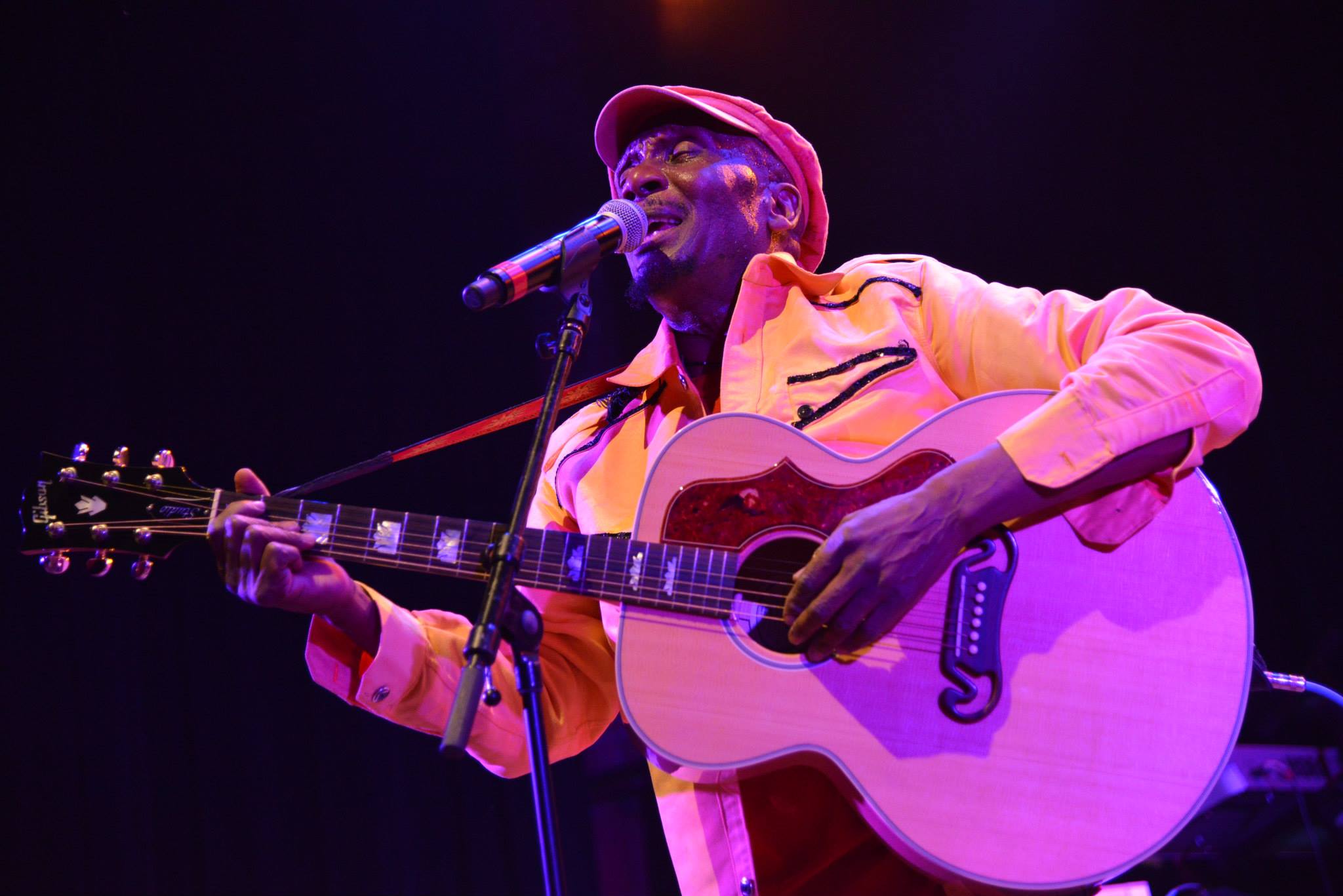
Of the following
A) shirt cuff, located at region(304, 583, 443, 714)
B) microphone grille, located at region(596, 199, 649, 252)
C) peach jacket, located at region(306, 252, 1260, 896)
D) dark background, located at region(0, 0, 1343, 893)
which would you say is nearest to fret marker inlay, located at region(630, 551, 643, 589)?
peach jacket, located at region(306, 252, 1260, 896)

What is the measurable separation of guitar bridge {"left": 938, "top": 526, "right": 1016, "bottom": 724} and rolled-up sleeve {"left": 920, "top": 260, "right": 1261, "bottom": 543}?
202mm

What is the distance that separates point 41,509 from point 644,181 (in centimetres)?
200

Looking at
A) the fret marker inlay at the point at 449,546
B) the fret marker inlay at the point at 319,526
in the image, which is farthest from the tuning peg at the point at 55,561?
the fret marker inlay at the point at 449,546

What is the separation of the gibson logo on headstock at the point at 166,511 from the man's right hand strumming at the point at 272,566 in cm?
8

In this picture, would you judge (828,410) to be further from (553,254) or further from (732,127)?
A: (732,127)

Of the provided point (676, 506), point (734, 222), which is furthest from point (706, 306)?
point (676, 506)

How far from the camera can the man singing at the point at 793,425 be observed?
1983 mm

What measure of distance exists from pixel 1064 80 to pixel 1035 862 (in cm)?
417

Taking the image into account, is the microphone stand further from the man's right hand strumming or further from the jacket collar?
the jacket collar

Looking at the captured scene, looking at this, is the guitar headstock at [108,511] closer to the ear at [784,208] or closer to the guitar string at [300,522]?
the guitar string at [300,522]

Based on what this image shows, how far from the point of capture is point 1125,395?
2020mm

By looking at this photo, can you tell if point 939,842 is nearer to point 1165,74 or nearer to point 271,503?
point 271,503

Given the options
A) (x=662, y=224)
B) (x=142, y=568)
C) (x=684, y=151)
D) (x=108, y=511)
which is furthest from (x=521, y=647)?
(x=684, y=151)

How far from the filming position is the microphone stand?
1.50m
